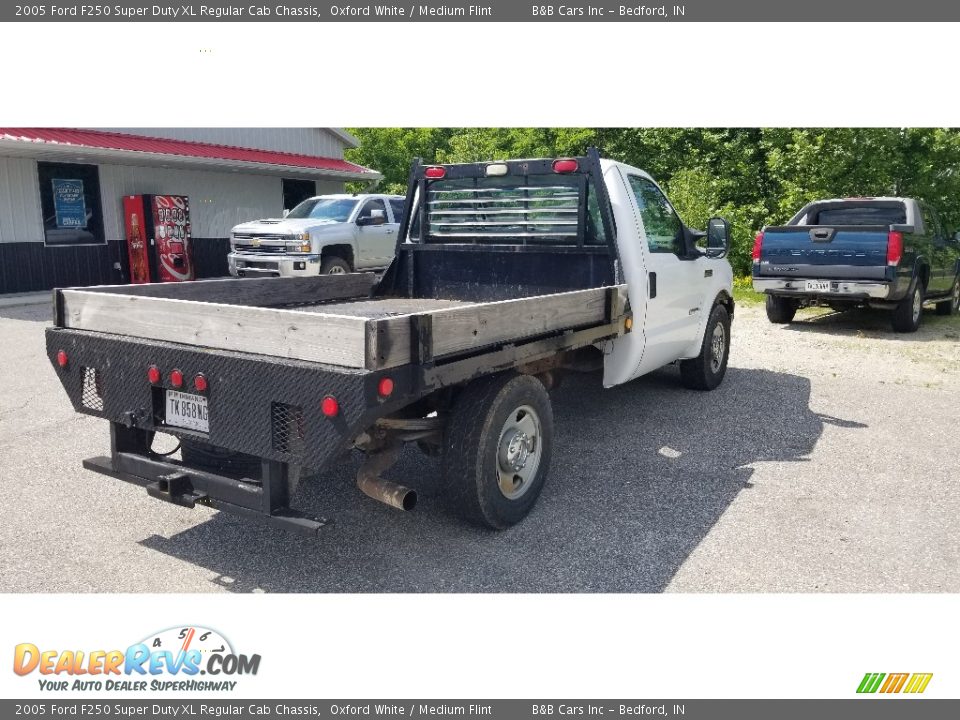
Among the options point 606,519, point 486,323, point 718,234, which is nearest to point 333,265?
point 718,234

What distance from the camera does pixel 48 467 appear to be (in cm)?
532

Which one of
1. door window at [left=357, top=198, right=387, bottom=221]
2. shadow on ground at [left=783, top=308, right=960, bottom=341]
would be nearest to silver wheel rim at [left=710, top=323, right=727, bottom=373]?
shadow on ground at [left=783, top=308, right=960, bottom=341]

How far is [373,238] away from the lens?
15133 mm

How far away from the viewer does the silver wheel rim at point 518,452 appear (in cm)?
433

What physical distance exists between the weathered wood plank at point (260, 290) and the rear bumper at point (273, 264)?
23.6ft

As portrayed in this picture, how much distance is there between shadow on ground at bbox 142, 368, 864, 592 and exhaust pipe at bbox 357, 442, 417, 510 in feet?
1.32

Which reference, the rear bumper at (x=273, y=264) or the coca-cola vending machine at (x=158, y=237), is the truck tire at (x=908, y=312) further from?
the coca-cola vending machine at (x=158, y=237)

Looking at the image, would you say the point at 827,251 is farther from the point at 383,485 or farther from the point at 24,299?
the point at 24,299

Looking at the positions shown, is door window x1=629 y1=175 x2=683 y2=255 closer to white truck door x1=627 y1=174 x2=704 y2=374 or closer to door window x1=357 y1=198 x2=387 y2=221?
white truck door x1=627 y1=174 x2=704 y2=374

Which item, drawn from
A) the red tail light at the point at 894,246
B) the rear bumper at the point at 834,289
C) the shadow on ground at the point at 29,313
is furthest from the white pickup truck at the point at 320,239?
the red tail light at the point at 894,246

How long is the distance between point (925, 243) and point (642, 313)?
27.6 feet

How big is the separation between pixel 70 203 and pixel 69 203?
2 cm

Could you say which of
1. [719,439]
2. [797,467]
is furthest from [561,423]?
[797,467]

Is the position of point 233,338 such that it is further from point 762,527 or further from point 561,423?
point 561,423
